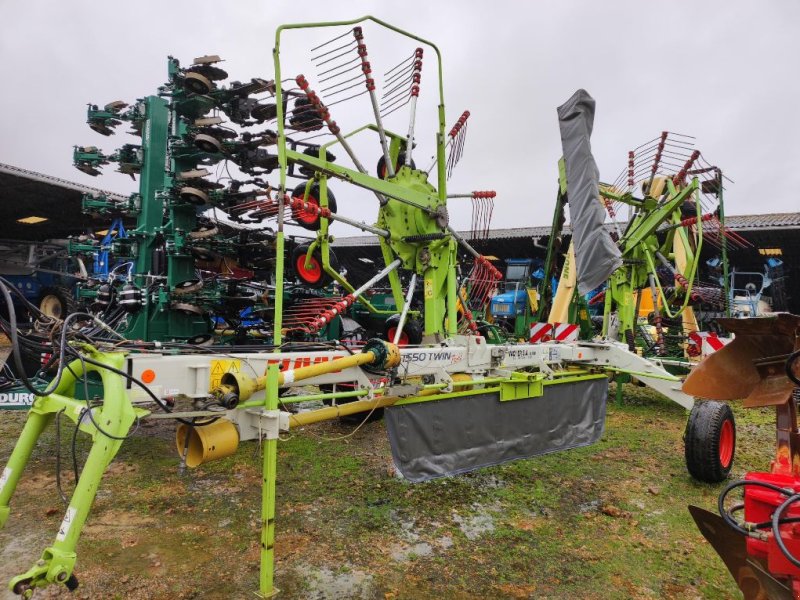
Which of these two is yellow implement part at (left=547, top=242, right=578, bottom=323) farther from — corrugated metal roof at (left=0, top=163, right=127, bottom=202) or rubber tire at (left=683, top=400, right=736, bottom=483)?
→ corrugated metal roof at (left=0, top=163, right=127, bottom=202)

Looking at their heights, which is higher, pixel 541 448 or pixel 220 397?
pixel 220 397

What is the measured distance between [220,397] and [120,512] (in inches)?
76.8

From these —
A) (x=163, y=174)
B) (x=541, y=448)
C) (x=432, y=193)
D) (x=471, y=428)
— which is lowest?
(x=541, y=448)

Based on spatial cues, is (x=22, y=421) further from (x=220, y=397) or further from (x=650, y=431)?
(x=650, y=431)

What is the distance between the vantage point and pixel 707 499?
452 centimetres

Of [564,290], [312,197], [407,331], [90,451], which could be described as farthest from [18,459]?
[564,290]

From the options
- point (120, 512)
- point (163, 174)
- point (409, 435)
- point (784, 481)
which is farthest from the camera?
point (163, 174)

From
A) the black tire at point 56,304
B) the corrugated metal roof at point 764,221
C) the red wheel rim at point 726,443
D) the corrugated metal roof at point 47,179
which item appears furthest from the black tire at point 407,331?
the corrugated metal roof at point 764,221

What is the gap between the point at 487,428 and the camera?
13.9ft

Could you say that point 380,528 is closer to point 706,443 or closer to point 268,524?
point 268,524

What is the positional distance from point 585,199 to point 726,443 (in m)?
2.85

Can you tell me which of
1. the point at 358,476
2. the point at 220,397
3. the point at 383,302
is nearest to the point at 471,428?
the point at 358,476

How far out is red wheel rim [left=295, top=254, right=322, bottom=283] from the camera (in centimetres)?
540

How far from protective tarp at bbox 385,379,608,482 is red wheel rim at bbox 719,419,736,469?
113 cm
